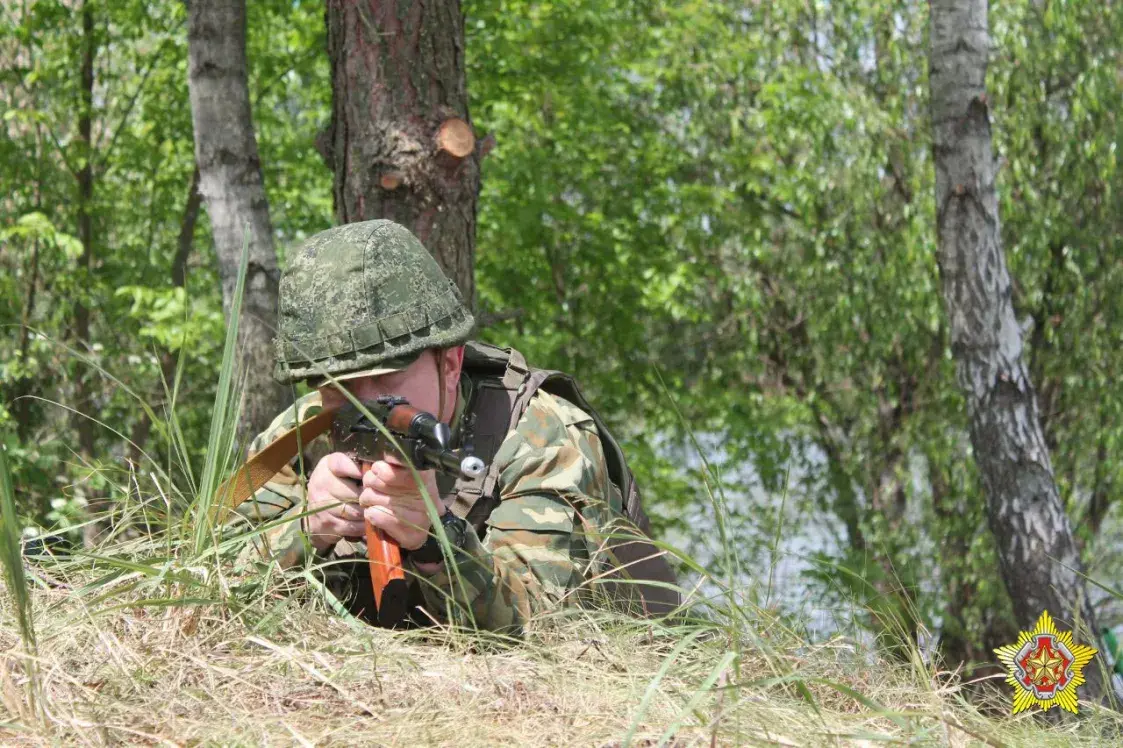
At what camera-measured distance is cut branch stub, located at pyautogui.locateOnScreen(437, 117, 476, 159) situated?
3773mm

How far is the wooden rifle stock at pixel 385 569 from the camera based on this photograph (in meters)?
2.22

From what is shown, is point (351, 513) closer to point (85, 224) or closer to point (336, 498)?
point (336, 498)

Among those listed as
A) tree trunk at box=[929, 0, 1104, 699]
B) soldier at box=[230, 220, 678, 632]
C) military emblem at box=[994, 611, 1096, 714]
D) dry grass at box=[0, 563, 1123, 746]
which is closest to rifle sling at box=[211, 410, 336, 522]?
soldier at box=[230, 220, 678, 632]

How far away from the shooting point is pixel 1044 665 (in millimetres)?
1960

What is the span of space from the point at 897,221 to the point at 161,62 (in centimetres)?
639

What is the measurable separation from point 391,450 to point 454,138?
1.86 meters

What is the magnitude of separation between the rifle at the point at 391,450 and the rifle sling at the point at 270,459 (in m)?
0.04

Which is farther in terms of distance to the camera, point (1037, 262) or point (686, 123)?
point (686, 123)

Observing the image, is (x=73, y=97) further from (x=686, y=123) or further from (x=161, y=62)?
(x=686, y=123)

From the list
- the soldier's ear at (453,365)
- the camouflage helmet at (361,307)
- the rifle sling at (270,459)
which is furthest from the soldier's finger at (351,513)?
the soldier's ear at (453,365)

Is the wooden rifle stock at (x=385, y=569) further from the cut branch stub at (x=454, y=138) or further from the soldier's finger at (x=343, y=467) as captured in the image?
the cut branch stub at (x=454, y=138)

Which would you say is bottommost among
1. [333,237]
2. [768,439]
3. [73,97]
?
[768,439]

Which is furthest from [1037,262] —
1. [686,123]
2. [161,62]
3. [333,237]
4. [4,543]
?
[4,543]

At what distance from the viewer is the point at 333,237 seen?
2496mm
